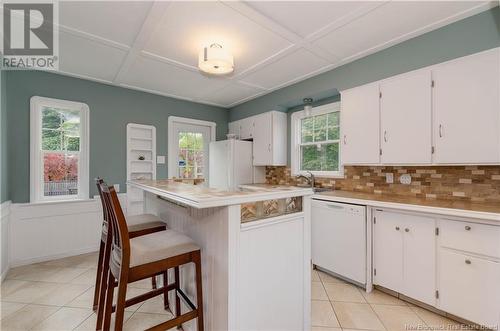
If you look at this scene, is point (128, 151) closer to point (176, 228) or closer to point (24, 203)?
point (24, 203)

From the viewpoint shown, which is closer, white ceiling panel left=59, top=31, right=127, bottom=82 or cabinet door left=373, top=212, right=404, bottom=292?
cabinet door left=373, top=212, right=404, bottom=292

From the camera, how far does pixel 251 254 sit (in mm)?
1314

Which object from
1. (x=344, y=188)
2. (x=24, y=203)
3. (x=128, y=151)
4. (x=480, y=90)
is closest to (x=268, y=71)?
(x=344, y=188)

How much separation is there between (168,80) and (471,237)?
12.3ft

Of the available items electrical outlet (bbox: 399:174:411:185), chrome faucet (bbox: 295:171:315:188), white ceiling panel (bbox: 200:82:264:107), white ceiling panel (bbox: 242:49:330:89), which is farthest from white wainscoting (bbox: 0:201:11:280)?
electrical outlet (bbox: 399:174:411:185)

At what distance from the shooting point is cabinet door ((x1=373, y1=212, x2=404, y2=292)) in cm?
205

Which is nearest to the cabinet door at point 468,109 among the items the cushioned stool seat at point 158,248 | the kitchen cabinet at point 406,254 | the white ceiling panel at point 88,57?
the kitchen cabinet at point 406,254

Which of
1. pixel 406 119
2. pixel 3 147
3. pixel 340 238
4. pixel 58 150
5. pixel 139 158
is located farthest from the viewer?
pixel 139 158

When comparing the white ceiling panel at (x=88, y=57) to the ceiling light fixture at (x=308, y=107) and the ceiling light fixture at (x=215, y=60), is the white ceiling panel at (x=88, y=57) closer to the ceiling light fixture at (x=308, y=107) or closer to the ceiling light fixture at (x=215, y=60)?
the ceiling light fixture at (x=215, y=60)

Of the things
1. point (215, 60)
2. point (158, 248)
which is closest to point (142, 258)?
point (158, 248)

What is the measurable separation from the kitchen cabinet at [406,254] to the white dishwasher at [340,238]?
5.3 inches

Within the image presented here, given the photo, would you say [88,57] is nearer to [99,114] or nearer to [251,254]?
[99,114]

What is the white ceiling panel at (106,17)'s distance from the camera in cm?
175

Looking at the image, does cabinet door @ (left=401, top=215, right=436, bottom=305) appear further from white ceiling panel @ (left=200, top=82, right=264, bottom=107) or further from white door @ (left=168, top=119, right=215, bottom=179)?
white door @ (left=168, top=119, right=215, bottom=179)
